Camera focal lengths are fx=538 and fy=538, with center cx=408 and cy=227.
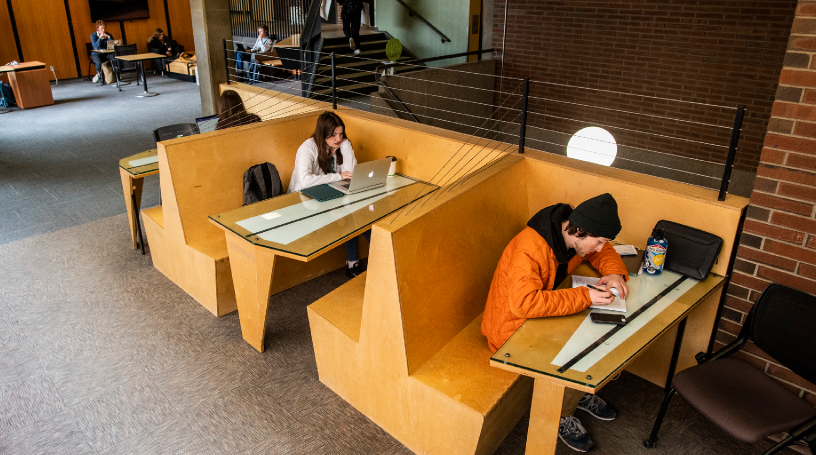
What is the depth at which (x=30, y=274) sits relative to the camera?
4105mm

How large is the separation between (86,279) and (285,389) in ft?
6.88

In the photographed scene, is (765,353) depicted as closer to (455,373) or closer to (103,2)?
(455,373)

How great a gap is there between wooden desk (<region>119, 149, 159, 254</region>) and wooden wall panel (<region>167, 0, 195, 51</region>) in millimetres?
10819

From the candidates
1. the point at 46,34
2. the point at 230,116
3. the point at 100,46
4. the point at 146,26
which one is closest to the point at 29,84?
the point at 100,46

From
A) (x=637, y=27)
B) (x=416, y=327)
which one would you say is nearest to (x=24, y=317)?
(x=416, y=327)

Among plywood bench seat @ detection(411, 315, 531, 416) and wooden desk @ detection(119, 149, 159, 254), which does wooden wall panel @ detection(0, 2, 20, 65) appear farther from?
plywood bench seat @ detection(411, 315, 531, 416)

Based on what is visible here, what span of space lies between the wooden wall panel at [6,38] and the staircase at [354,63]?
6.69 m

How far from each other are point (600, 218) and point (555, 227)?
0.20 metres

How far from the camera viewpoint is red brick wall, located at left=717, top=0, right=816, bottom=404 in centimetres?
231

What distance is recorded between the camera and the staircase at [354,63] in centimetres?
762

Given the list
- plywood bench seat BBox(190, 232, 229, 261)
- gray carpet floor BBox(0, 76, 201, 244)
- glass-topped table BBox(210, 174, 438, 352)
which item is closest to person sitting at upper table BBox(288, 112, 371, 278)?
glass-topped table BBox(210, 174, 438, 352)

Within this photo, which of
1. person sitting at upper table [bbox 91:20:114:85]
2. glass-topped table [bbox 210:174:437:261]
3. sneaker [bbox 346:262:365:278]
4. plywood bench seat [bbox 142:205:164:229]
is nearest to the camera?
glass-topped table [bbox 210:174:437:261]

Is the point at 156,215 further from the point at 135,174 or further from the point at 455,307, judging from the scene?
the point at 455,307

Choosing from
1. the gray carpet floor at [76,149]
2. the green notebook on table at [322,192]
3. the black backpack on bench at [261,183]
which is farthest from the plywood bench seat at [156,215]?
the gray carpet floor at [76,149]
